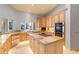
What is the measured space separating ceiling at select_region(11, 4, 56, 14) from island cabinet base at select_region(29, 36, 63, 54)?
442 millimetres

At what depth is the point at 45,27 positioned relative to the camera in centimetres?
192

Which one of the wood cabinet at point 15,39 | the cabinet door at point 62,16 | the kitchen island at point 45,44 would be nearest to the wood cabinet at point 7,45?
the wood cabinet at point 15,39

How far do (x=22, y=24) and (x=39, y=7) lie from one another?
0.40 metres

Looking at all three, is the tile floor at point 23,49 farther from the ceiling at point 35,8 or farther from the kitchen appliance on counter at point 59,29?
the ceiling at point 35,8

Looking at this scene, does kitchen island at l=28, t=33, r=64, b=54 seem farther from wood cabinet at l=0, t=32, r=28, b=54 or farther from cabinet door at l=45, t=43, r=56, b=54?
wood cabinet at l=0, t=32, r=28, b=54

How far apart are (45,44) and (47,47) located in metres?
0.07
